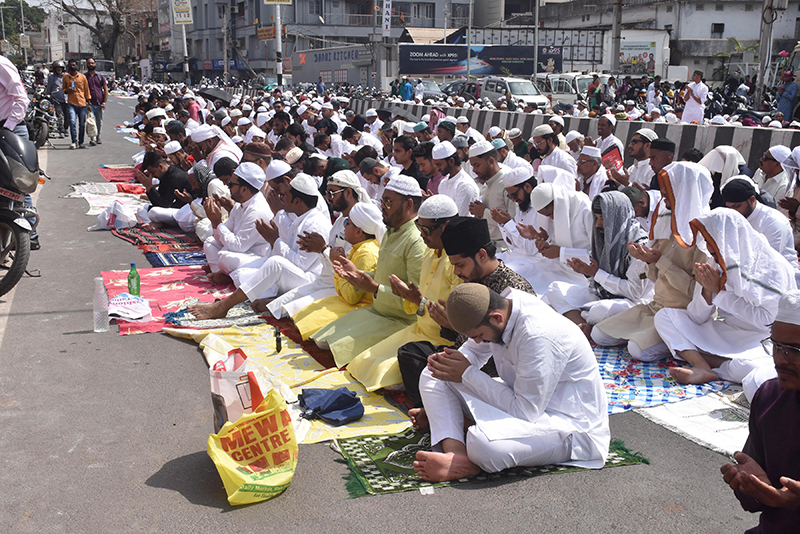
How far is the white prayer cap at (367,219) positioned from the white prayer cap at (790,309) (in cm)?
332

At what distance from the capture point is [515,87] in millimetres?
24938

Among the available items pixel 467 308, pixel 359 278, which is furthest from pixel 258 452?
pixel 359 278

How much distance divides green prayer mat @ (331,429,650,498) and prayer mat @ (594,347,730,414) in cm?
65

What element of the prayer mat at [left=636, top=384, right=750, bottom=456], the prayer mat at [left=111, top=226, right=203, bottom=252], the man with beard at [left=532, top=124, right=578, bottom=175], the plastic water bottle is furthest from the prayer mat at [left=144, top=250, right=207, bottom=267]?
the prayer mat at [left=636, top=384, right=750, bottom=456]

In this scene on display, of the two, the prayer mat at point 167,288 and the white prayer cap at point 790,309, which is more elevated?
the white prayer cap at point 790,309

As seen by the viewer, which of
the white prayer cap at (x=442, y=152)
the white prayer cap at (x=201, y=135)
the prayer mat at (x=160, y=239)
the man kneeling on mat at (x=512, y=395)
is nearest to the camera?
the man kneeling on mat at (x=512, y=395)

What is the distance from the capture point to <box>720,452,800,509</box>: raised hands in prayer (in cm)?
207

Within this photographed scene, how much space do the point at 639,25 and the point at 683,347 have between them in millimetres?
42562

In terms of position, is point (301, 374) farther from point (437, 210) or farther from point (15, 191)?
point (15, 191)

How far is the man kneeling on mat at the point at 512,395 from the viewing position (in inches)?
123

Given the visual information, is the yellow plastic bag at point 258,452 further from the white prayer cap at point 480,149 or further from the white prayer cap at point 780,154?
the white prayer cap at point 780,154

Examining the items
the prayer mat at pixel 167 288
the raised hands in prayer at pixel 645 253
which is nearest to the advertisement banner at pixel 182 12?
the prayer mat at pixel 167 288

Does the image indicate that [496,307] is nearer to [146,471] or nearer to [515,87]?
[146,471]

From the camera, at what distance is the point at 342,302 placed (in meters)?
5.51
